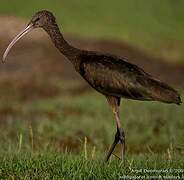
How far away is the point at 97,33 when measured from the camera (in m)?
44.8

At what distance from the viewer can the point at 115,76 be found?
28.2 feet

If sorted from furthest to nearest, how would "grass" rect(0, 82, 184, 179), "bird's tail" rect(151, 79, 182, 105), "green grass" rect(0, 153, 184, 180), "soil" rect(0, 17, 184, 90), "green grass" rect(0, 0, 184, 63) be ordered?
1. "green grass" rect(0, 0, 184, 63)
2. "soil" rect(0, 17, 184, 90)
3. "bird's tail" rect(151, 79, 182, 105)
4. "grass" rect(0, 82, 184, 179)
5. "green grass" rect(0, 153, 184, 180)

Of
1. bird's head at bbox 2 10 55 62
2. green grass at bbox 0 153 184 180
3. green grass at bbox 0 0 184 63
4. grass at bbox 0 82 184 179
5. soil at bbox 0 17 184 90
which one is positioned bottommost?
green grass at bbox 0 153 184 180

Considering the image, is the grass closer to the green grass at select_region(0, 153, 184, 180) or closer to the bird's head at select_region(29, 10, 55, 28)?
→ the green grass at select_region(0, 153, 184, 180)

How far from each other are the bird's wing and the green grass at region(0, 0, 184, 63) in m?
35.1

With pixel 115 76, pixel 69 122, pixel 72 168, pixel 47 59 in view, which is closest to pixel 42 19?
pixel 115 76

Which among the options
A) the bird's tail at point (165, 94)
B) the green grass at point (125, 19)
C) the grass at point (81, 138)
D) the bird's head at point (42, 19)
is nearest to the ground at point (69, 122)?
the grass at point (81, 138)

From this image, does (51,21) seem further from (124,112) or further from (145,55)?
(145,55)

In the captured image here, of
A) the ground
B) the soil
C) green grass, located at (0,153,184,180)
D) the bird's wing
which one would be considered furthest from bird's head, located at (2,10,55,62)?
the soil

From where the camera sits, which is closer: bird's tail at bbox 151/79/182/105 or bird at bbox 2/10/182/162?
bird's tail at bbox 151/79/182/105

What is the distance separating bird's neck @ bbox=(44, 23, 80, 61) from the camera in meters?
8.84

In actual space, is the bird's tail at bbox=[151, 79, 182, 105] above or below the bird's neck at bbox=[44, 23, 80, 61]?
below

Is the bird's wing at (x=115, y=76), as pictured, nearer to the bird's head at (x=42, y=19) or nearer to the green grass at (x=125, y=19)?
the bird's head at (x=42, y=19)

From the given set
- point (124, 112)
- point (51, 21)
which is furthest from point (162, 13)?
point (51, 21)
